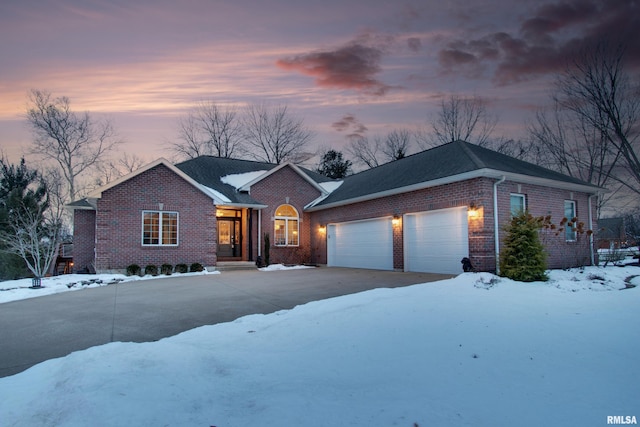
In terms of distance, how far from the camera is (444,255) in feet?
40.4

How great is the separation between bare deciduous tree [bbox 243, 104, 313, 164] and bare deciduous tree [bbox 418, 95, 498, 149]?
39.4 ft

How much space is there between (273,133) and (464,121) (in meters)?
17.4

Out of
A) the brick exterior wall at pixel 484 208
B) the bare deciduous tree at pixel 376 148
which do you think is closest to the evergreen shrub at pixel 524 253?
the brick exterior wall at pixel 484 208

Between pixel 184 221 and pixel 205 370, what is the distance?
12.3 metres

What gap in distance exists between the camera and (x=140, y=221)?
14.3 meters

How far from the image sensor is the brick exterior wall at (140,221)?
542 inches

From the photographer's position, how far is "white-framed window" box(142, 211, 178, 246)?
14.5 m

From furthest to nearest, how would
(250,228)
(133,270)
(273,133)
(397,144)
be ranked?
(397,144) < (273,133) < (250,228) < (133,270)

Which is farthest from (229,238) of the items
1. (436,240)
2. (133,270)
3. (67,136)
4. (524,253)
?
(67,136)

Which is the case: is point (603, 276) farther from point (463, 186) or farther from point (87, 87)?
point (87, 87)

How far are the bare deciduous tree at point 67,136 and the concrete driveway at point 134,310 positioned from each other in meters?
19.7

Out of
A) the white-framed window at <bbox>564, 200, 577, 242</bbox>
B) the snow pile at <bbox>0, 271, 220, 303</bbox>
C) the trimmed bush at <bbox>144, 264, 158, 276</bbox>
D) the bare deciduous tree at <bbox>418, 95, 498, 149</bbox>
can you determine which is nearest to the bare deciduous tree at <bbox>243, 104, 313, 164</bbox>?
the bare deciduous tree at <bbox>418, 95, 498, 149</bbox>

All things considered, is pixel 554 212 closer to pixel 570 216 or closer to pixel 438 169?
pixel 570 216

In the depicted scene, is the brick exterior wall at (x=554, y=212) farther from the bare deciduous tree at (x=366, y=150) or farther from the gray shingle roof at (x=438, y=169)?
the bare deciduous tree at (x=366, y=150)
